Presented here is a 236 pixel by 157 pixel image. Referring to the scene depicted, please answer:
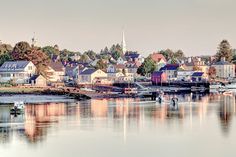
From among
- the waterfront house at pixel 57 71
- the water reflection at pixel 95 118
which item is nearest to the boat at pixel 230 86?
the waterfront house at pixel 57 71

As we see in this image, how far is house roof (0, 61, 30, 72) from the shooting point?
127500 millimetres

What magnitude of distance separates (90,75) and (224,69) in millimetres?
50200

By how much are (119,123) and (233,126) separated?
10.4 m

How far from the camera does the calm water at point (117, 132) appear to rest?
42156mm

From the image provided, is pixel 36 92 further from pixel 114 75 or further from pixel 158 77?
pixel 114 75

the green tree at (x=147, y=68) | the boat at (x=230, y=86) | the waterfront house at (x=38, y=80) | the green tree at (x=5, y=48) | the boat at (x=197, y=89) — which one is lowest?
the boat at (x=197, y=89)

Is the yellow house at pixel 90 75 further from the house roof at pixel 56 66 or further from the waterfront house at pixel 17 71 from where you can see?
the waterfront house at pixel 17 71

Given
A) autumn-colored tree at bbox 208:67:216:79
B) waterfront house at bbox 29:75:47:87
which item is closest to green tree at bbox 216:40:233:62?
autumn-colored tree at bbox 208:67:216:79

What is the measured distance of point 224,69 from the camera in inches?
7303

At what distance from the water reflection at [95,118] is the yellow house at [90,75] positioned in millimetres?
71151

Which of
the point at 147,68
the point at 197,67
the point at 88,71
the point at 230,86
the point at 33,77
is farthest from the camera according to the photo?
the point at 197,67

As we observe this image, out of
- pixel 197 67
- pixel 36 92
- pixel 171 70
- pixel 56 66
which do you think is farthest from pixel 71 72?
pixel 36 92

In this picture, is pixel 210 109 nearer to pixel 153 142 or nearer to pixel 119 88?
pixel 153 142

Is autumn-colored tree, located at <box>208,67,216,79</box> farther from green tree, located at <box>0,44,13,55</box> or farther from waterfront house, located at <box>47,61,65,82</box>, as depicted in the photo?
green tree, located at <box>0,44,13,55</box>
